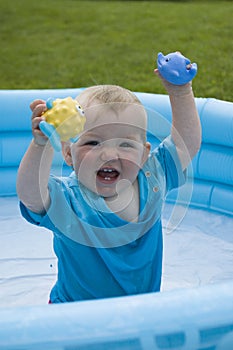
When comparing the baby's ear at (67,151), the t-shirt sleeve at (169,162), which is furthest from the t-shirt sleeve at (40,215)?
the t-shirt sleeve at (169,162)

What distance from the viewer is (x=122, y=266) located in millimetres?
1856

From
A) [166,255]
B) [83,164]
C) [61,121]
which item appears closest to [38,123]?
[61,121]

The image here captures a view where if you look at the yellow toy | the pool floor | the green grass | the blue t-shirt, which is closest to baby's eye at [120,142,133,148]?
the blue t-shirt

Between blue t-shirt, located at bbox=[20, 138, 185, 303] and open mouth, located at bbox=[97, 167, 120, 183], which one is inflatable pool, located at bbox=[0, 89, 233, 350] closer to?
blue t-shirt, located at bbox=[20, 138, 185, 303]

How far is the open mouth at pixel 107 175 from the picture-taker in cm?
177

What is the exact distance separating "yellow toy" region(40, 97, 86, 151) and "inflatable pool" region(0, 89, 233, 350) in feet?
1.18

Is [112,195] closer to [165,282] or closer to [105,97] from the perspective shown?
[105,97]

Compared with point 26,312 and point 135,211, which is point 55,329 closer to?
point 26,312

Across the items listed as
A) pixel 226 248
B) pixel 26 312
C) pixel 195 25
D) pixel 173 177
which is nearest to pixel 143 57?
pixel 195 25

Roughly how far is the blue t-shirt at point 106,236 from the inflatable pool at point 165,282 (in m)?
0.13

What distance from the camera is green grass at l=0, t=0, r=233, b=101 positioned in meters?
5.29

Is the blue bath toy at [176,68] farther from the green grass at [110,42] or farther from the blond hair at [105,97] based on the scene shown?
the green grass at [110,42]

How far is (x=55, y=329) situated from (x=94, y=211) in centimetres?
52

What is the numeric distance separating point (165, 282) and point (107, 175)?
30.2 inches
